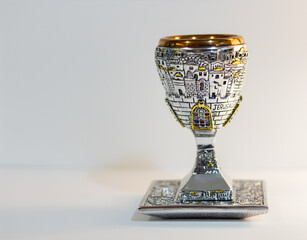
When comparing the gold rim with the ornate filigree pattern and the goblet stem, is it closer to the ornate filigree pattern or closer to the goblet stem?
the goblet stem

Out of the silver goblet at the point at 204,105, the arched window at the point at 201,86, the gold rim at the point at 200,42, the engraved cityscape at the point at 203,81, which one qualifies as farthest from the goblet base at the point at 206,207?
the gold rim at the point at 200,42

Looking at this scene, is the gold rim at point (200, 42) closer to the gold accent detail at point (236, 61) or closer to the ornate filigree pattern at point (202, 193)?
the gold accent detail at point (236, 61)

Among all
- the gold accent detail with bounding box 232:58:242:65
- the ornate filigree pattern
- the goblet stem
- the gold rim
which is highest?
the gold rim

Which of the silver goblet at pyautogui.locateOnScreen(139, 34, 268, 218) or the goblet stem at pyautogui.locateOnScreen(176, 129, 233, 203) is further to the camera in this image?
the goblet stem at pyautogui.locateOnScreen(176, 129, 233, 203)

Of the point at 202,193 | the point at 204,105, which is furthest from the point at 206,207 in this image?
the point at 204,105

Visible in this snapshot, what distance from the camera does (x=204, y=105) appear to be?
2264mm

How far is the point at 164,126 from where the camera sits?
122 inches

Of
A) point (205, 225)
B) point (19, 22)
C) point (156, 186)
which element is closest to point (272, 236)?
point (205, 225)

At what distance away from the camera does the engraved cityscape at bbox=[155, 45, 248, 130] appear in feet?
7.23

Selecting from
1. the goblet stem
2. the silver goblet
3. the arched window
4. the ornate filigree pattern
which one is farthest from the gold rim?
the ornate filigree pattern

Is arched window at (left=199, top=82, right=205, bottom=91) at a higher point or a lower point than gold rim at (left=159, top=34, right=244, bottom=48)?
lower

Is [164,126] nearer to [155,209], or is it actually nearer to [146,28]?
[146,28]

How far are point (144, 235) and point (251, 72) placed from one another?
3.33ft

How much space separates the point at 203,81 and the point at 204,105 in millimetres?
78
